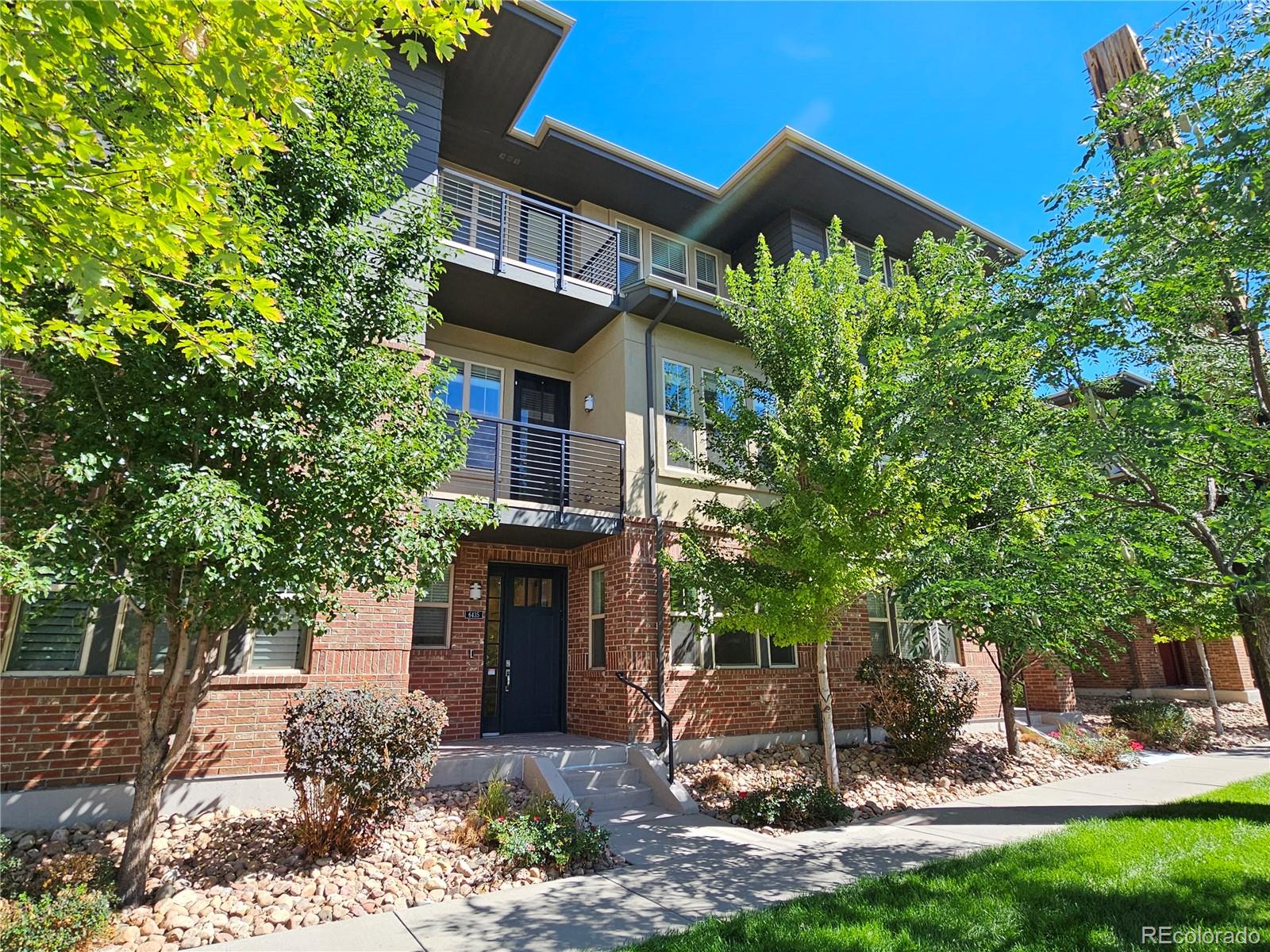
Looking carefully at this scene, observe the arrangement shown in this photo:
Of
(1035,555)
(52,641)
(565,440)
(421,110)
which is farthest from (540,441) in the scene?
(1035,555)

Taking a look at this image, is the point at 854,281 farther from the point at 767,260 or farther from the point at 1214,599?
the point at 1214,599

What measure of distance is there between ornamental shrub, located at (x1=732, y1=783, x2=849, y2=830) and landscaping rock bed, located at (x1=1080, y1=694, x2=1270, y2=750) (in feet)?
31.3

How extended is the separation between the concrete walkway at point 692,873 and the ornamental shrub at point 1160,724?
4.25m

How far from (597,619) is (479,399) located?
13.9ft

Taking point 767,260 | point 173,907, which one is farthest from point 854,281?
point 173,907

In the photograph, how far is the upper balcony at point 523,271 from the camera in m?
10.2

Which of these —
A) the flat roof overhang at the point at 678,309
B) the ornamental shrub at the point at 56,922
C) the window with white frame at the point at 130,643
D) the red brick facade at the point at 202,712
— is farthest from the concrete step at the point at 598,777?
the flat roof overhang at the point at 678,309

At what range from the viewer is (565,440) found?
10594 mm

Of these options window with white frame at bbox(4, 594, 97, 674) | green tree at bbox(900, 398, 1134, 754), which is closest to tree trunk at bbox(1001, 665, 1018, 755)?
green tree at bbox(900, 398, 1134, 754)

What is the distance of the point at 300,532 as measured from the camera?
5121mm

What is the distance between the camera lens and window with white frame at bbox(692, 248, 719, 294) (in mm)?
14500

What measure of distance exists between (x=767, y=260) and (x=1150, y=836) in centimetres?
795

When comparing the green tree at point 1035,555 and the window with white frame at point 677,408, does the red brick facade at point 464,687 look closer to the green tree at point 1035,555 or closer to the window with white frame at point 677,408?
the window with white frame at point 677,408

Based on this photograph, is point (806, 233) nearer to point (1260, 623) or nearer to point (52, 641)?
point (1260, 623)
